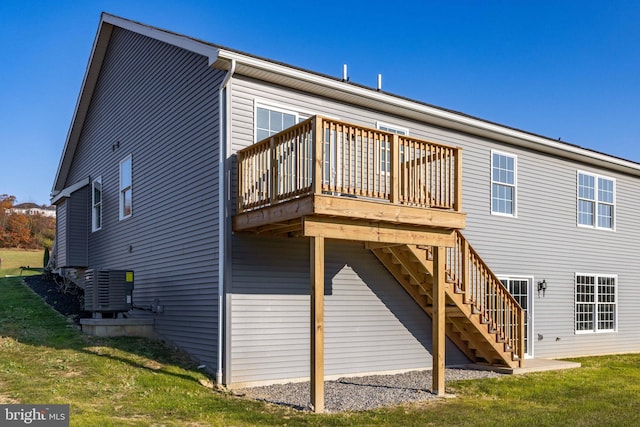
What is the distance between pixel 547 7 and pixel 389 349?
43.3ft

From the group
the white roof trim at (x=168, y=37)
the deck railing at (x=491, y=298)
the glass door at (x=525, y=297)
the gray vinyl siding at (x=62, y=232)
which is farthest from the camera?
the gray vinyl siding at (x=62, y=232)

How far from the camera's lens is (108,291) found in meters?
11.8

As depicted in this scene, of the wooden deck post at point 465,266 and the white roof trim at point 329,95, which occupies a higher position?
the white roof trim at point 329,95

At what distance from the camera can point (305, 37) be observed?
23578mm

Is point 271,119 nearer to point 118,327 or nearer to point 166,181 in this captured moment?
point 166,181

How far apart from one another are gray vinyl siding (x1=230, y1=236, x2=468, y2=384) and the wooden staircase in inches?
11.4

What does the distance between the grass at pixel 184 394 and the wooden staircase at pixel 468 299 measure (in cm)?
90

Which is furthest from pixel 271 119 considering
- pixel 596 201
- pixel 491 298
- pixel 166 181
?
pixel 596 201

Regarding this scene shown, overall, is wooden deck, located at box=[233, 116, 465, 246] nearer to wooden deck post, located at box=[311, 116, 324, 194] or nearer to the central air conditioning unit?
wooden deck post, located at box=[311, 116, 324, 194]

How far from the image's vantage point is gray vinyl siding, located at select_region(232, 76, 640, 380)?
13.3m

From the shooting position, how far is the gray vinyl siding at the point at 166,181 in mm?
10211

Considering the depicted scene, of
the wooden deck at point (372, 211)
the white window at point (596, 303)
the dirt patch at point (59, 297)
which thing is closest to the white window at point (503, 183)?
the wooden deck at point (372, 211)

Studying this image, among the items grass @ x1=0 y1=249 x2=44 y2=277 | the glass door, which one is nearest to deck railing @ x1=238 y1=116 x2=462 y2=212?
the glass door

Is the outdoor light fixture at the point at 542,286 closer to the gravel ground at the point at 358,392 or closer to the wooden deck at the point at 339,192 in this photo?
the gravel ground at the point at 358,392
